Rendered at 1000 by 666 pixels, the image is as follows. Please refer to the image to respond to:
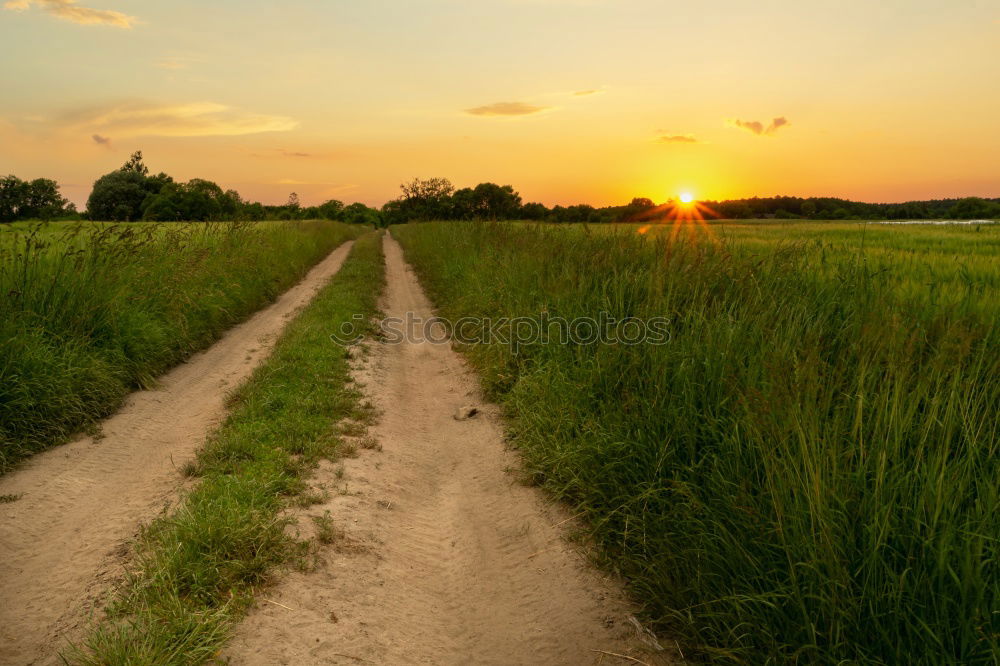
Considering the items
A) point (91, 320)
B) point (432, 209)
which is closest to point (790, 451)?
point (91, 320)

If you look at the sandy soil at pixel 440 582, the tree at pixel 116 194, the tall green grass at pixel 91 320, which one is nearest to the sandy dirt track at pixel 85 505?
the tall green grass at pixel 91 320

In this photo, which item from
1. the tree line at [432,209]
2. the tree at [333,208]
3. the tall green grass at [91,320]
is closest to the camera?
the tall green grass at [91,320]

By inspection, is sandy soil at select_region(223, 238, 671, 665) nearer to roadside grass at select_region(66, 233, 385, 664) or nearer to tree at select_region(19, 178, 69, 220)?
roadside grass at select_region(66, 233, 385, 664)

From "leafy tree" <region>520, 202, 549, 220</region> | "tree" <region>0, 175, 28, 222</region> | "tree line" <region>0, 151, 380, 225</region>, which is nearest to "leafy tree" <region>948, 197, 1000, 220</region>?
"leafy tree" <region>520, 202, 549, 220</region>

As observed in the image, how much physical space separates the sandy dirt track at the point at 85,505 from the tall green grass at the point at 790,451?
3.03 meters

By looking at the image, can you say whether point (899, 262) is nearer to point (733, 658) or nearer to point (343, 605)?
point (733, 658)

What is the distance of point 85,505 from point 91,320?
3.84 metres

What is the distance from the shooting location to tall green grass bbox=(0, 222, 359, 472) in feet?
19.0

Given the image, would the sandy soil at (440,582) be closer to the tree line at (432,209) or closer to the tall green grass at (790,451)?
the tall green grass at (790,451)

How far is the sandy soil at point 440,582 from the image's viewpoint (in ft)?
10.1

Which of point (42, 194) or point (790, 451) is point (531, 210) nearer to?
point (790, 451)

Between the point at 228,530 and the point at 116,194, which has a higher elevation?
the point at 116,194

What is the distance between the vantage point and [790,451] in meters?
3.11

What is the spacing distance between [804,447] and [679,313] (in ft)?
10.2
